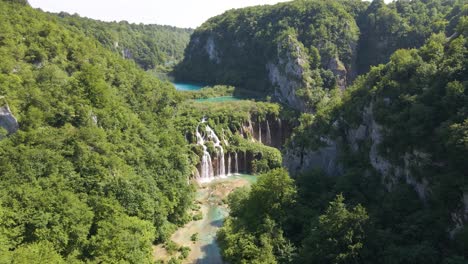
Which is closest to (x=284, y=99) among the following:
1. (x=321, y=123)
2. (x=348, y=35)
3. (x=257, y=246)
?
(x=348, y=35)

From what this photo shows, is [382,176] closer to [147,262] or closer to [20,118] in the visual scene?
[147,262]

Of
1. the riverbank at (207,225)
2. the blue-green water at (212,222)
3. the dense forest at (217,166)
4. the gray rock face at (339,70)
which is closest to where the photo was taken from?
the dense forest at (217,166)

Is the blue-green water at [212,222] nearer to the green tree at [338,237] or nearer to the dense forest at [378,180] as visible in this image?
the dense forest at [378,180]

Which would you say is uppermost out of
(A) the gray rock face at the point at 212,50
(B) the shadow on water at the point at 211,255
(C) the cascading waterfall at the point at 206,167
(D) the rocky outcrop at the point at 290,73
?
(A) the gray rock face at the point at 212,50

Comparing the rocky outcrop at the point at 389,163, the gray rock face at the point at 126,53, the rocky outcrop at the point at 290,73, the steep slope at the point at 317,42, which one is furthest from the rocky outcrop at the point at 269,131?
the gray rock face at the point at 126,53

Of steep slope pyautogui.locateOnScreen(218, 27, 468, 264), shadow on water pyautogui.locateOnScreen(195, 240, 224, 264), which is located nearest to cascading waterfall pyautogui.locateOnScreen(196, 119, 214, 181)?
steep slope pyautogui.locateOnScreen(218, 27, 468, 264)

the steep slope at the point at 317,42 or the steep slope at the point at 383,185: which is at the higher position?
the steep slope at the point at 317,42

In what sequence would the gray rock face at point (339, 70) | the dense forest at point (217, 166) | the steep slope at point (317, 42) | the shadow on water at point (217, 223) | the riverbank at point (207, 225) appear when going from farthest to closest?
the gray rock face at point (339, 70) → the steep slope at point (317, 42) → the shadow on water at point (217, 223) → the riverbank at point (207, 225) → the dense forest at point (217, 166)

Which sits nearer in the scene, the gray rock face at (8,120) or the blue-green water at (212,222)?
the gray rock face at (8,120)

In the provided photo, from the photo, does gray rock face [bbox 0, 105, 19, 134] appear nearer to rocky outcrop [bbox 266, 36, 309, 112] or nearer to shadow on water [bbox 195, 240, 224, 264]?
shadow on water [bbox 195, 240, 224, 264]
